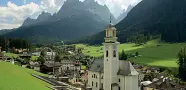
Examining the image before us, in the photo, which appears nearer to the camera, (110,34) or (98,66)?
(110,34)

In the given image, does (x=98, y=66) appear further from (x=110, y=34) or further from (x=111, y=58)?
(x=110, y=34)

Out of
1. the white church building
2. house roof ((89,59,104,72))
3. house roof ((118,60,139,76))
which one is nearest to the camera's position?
house roof ((118,60,139,76))

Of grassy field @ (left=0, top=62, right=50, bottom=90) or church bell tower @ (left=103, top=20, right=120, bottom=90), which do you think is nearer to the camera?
grassy field @ (left=0, top=62, right=50, bottom=90)

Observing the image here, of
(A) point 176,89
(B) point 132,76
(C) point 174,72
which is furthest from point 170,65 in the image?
(B) point 132,76

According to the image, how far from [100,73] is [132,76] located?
7649mm

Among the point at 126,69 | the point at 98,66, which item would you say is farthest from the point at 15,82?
the point at 98,66

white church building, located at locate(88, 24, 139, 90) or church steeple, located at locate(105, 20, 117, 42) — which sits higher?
church steeple, located at locate(105, 20, 117, 42)

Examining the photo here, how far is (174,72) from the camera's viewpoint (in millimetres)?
89500

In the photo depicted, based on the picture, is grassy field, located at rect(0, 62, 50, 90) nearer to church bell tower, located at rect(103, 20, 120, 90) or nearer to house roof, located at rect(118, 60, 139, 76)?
church bell tower, located at rect(103, 20, 120, 90)

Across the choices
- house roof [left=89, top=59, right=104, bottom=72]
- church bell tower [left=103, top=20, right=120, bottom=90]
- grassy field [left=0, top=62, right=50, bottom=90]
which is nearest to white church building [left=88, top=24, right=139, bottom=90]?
church bell tower [left=103, top=20, right=120, bottom=90]

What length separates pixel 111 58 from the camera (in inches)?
1934

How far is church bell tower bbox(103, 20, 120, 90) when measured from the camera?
4912cm

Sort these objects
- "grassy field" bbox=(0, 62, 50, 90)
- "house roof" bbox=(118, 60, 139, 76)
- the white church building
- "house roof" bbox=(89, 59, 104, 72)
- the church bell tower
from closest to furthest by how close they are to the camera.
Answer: "grassy field" bbox=(0, 62, 50, 90)
"house roof" bbox=(118, 60, 139, 76)
the white church building
the church bell tower
"house roof" bbox=(89, 59, 104, 72)

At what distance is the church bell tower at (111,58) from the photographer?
4912 cm
